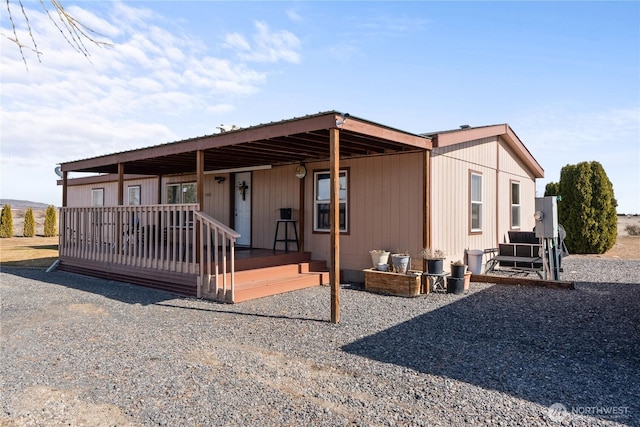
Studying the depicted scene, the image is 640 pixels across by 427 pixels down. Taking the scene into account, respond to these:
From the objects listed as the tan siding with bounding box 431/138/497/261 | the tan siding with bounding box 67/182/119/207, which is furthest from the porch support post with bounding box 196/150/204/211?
the tan siding with bounding box 67/182/119/207

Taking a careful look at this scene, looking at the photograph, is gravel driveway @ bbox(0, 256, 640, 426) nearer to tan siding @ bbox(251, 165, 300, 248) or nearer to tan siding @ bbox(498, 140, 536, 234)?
tan siding @ bbox(251, 165, 300, 248)

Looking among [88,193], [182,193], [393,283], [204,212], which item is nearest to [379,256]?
[393,283]

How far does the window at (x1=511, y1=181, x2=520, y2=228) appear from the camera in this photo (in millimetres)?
11047

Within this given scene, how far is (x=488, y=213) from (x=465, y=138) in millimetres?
Answer: 2326

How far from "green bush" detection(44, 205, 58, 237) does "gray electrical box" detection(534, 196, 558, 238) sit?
870 inches

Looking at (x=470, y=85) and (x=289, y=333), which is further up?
(x=470, y=85)

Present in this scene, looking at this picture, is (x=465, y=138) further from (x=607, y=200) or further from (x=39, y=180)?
(x=39, y=180)

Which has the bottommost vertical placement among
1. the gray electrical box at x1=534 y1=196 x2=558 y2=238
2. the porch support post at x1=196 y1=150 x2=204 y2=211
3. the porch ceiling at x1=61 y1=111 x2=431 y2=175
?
the gray electrical box at x1=534 y1=196 x2=558 y2=238

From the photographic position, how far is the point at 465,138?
815cm

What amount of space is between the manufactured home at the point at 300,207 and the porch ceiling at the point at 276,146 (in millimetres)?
22

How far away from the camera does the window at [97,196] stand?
15147mm

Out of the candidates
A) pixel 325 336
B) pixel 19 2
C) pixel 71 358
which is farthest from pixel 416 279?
pixel 19 2

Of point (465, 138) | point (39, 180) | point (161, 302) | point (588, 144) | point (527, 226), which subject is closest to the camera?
point (161, 302)

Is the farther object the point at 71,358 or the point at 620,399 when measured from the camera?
the point at 71,358
